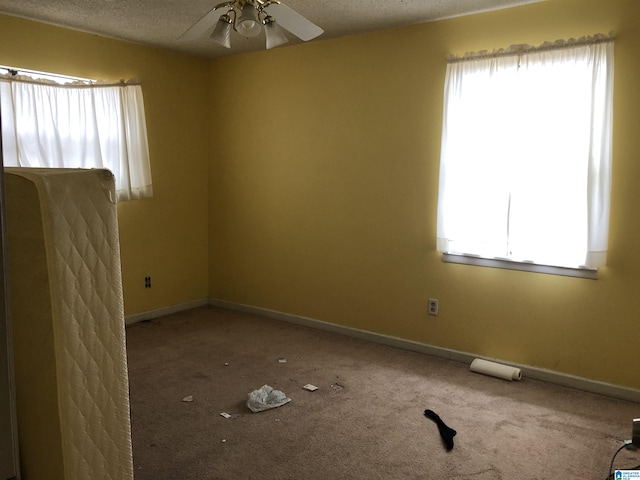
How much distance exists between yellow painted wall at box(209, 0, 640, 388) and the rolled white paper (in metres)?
0.12

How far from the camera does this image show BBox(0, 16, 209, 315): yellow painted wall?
4379mm

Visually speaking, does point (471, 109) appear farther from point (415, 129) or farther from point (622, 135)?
point (622, 135)

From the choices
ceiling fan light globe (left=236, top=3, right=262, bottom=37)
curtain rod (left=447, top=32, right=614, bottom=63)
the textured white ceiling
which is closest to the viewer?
ceiling fan light globe (left=236, top=3, right=262, bottom=37)

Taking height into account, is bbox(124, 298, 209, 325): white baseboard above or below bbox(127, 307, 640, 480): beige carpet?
above

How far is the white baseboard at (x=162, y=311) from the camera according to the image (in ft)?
15.7

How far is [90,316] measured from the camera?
1164mm

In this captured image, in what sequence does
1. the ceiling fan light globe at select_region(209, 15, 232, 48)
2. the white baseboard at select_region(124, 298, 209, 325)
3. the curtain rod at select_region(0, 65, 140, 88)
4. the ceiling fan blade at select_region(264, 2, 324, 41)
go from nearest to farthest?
the ceiling fan blade at select_region(264, 2, 324, 41) < the ceiling fan light globe at select_region(209, 15, 232, 48) < the curtain rod at select_region(0, 65, 140, 88) < the white baseboard at select_region(124, 298, 209, 325)

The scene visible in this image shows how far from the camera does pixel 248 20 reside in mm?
2430

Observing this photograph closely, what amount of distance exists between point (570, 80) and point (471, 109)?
64 centimetres

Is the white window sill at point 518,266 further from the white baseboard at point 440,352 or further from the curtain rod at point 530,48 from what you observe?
the curtain rod at point 530,48

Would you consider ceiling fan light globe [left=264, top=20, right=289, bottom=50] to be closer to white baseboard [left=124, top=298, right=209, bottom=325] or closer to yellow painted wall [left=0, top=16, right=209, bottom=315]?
yellow painted wall [left=0, top=16, right=209, bottom=315]

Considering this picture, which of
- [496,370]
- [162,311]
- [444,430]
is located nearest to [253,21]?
[444,430]

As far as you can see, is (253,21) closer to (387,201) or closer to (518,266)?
(387,201)

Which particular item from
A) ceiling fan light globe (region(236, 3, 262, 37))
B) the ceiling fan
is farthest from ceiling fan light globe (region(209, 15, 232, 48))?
ceiling fan light globe (region(236, 3, 262, 37))
